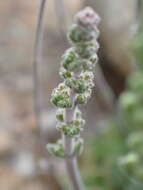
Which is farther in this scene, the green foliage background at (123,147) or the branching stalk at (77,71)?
the green foliage background at (123,147)

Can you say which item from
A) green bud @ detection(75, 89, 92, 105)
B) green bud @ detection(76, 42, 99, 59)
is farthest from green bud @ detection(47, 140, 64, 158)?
green bud @ detection(76, 42, 99, 59)

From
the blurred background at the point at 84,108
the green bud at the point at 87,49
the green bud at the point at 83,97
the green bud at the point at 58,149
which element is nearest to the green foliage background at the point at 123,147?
the blurred background at the point at 84,108

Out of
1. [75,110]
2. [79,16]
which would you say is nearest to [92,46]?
→ [79,16]

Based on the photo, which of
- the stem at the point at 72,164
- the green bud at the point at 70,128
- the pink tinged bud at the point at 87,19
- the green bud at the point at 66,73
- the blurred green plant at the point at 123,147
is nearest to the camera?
the pink tinged bud at the point at 87,19

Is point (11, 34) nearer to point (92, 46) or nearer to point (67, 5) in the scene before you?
point (67, 5)

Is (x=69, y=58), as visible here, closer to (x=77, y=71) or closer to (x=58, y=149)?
(x=77, y=71)

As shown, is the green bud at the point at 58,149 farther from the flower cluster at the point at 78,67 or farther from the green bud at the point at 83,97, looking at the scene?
the green bud at the point at 83,97
